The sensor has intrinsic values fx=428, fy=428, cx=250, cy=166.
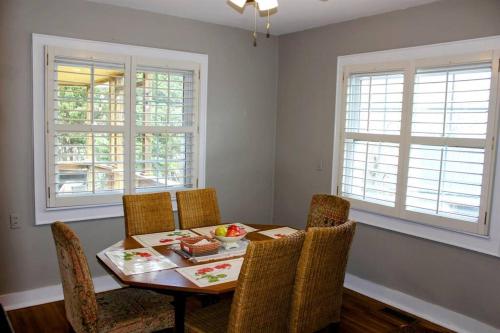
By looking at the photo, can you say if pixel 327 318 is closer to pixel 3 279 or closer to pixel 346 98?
pixel 346 98

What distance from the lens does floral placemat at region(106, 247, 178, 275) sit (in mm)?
2246

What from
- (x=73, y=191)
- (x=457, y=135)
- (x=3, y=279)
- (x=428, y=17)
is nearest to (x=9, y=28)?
(x=73, y=191)

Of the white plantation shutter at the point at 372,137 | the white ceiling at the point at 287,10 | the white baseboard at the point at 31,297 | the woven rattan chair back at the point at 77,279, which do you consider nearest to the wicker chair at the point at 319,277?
the woven rattan chair back at the point at 77,279

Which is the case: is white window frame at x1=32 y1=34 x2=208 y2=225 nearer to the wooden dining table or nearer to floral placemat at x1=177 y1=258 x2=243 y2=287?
the wooden dining table

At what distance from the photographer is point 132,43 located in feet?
12.2

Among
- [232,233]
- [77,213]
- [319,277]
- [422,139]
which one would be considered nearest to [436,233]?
[422,139]

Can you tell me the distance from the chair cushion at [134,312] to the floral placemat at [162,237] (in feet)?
1.01

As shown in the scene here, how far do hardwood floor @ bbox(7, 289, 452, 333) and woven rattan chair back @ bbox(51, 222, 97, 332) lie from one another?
3.35ft

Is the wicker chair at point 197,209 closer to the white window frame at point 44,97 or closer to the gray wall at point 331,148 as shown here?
the white window frame at point 44,97

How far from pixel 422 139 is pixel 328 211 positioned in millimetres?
946

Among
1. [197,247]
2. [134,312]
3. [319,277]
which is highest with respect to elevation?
[197,247]

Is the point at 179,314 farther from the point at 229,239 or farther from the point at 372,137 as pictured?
the point at 372,137

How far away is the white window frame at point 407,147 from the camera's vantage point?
115 inches

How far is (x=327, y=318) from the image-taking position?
99.8 inches
